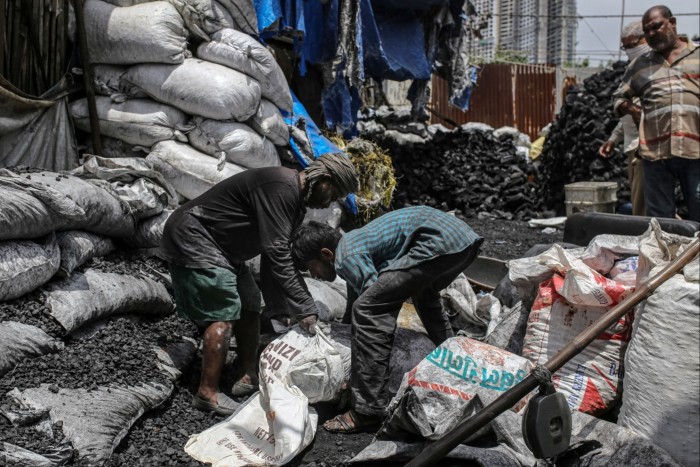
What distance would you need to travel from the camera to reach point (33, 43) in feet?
16.6

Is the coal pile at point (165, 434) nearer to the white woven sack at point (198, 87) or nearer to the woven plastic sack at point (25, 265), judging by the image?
the woven plastic sack at point (25, 265)

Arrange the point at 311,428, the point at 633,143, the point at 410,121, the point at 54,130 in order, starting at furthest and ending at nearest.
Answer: the point at 410,121 < the point at 633,143 < the point at 54,130 < the point at 311,428

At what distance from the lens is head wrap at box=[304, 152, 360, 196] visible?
3.57 m

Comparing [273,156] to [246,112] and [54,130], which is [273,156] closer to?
[246,112]

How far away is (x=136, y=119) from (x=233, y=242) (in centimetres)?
189

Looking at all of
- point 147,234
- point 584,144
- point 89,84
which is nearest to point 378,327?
point 147,234

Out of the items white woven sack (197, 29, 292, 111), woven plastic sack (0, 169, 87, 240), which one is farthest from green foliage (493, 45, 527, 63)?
woven plastic sack (0, 169, 87, 240)

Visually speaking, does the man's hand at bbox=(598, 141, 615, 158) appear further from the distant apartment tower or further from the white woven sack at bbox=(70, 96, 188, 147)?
the distant apartment tower

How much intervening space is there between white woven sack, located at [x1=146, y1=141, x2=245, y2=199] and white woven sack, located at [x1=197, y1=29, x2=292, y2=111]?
73 centimetres

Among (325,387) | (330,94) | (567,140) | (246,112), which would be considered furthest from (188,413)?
(567,140)

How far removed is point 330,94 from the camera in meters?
7.34

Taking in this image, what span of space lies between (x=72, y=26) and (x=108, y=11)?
367 mm

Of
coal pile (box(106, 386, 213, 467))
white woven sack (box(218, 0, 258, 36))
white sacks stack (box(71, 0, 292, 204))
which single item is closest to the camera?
coal pile (box(106, 386, 213, 467))

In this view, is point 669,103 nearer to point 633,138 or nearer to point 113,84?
point 633,138
